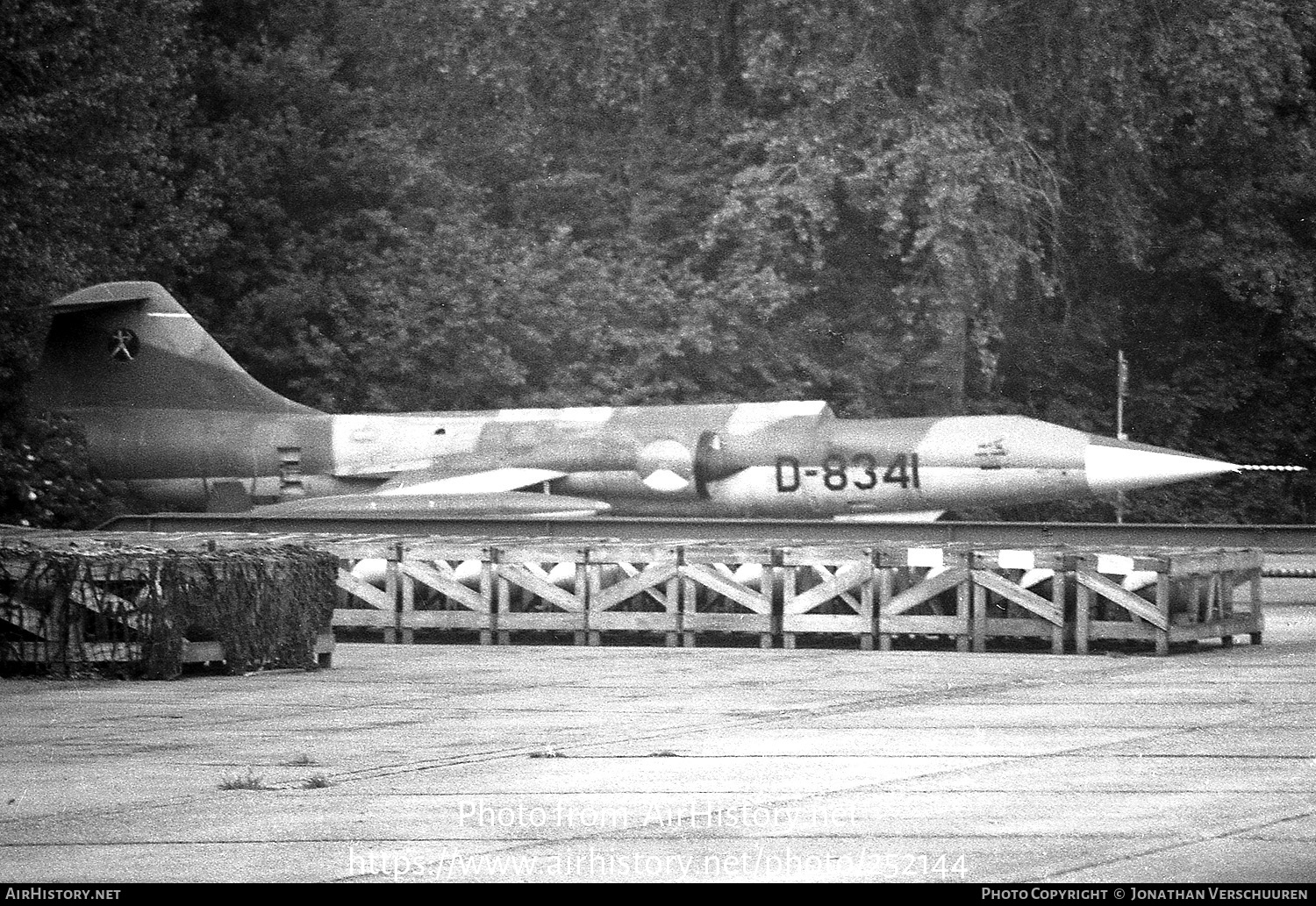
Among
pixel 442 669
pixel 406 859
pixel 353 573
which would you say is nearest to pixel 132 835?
pixel 406 859

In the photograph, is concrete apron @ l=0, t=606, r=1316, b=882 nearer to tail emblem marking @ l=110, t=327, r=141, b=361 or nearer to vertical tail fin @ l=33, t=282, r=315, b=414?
vertical tail fin @ l=33, t=282, r=315, b=414

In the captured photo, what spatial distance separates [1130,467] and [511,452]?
7220 mm

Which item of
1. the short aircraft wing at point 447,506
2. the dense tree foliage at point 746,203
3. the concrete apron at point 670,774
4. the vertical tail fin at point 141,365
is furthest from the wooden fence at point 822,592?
the dense tree foliage at point 746,203

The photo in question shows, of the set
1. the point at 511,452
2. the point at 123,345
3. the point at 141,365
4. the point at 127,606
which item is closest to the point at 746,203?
the point at 511,452

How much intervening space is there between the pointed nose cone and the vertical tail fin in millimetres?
10387

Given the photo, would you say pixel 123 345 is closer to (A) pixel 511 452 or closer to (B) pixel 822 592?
(A) pixel 511 452

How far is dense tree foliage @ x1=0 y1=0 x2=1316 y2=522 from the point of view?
2984 centimetres

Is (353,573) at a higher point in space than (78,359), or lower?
lower

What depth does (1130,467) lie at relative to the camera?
2003cm

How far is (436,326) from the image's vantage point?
1186 inches

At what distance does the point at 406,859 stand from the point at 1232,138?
28.9m

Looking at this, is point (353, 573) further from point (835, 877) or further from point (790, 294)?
point (790, 294)

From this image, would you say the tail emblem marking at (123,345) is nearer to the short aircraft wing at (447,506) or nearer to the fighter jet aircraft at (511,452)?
the fighter jet aircraft at (511,452)

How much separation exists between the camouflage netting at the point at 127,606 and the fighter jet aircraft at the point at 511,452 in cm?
716
